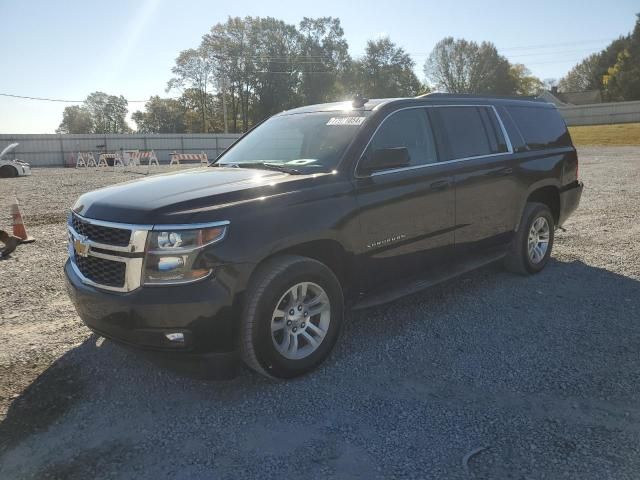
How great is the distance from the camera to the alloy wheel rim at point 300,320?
3561 millimetres

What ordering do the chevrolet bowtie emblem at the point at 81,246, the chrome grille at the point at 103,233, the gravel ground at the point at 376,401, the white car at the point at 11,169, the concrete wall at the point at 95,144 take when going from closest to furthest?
the gravel ground at the point at 376,401 < the chrome grille at the point at 103,233 < the chevrolet bowtie emblem at the point at 81,246 < the white car at the point at 11,169 < the concrete wall at the point at 95,144

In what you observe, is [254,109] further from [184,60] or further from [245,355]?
[245,355]

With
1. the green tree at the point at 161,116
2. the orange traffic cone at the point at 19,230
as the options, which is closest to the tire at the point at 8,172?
the orange traffic cone at the point at 19,230

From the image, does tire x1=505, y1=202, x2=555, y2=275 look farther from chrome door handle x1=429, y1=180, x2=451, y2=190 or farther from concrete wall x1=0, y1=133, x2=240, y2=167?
concrete wall x1=0, y1=133, x2=240, y2=167

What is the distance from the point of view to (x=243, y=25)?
71.8 m

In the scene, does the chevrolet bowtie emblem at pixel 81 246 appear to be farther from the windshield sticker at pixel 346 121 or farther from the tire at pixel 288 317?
the windshield sticker at pixel 346 121

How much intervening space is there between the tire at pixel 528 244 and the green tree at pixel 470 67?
84544mm

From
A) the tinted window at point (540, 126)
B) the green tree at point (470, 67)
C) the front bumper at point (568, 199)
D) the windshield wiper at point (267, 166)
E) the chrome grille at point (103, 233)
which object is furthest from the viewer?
the green tree at point (470, 67)

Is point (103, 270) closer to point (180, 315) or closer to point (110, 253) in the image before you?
point (110, 253)

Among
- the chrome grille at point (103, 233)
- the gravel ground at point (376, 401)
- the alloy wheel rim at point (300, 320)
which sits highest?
the chrome grille at point (103, 233)

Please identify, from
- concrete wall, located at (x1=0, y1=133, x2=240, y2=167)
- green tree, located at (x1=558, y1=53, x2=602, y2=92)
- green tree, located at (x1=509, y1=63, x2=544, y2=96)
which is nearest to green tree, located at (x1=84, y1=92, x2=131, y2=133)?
concrete wall, located at (x1=0, y1=133, x2=240, y2=167)

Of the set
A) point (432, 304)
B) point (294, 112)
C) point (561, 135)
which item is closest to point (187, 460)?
point (432, 304)

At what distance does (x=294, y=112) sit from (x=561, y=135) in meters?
3.54

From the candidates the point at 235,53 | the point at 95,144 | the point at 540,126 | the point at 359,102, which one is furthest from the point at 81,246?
the point at 235,53
